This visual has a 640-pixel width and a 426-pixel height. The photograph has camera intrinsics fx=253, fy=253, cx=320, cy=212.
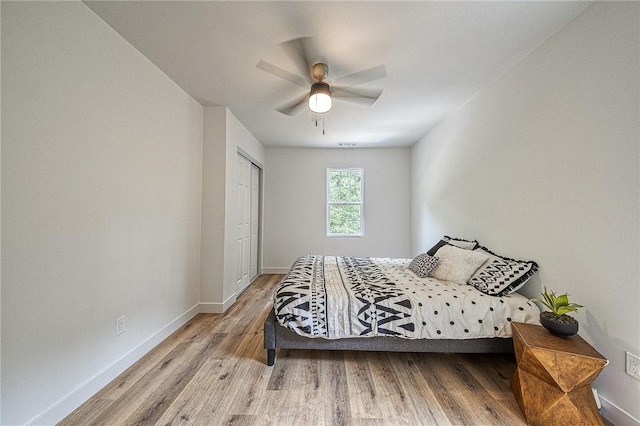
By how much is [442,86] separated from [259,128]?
253 centimetres

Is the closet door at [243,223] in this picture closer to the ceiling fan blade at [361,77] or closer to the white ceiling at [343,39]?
the white ceiling at [343,39]

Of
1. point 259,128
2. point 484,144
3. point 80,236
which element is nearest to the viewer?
point 80,236

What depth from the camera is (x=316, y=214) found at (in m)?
5.04

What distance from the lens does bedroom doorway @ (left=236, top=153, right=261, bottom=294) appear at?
3.81m

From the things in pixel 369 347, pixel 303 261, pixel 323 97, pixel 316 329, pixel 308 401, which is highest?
pixel 323 97

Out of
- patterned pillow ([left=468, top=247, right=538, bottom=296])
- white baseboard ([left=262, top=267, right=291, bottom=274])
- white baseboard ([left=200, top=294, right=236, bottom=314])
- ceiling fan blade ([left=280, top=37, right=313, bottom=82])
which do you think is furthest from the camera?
white baseboard ([left=262, top=267, right=291, bottom=274])

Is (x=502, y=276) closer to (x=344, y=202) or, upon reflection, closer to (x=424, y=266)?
(x=424, y=266)

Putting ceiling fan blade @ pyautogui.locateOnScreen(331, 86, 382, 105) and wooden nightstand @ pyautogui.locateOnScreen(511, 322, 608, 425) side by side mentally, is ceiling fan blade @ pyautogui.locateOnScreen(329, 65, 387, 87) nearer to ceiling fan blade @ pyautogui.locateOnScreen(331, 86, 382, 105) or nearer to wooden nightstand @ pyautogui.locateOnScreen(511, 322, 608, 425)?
ceiling fan blade @ pyautogui.locateOnScreen(331, 86, 382, 105)

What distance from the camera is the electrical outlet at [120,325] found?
1.87 m

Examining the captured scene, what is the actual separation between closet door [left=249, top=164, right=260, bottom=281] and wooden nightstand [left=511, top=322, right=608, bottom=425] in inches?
150

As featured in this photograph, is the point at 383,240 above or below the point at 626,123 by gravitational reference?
below

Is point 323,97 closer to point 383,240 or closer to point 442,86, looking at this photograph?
point 442,86

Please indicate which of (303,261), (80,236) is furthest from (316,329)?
(80,236)

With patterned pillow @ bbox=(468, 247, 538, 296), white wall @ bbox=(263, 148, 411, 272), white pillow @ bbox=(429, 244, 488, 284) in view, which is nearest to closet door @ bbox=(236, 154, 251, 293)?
white wall @ bbox=(263, 148, 411, 272)
